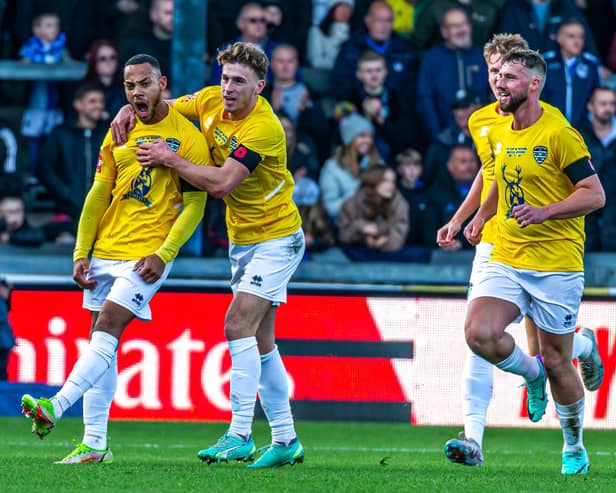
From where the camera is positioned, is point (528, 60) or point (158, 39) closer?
point (528, 60)

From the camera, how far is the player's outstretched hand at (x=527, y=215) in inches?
265

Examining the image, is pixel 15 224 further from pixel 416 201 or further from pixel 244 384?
pixel 244 384

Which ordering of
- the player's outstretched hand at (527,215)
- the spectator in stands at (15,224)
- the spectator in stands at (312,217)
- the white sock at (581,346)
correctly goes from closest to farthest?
the player's outstretched hand at (527,215) → the white sock at (581,346) → the spectator in stands at (15,224) → the spectator in stands at (312,217)

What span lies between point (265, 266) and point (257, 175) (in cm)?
46

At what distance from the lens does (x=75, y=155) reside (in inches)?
491

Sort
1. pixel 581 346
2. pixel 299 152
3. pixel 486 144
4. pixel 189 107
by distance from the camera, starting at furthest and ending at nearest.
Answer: pixel 299 152
pixel 581 346
pixel 486 144
pixel 189 107

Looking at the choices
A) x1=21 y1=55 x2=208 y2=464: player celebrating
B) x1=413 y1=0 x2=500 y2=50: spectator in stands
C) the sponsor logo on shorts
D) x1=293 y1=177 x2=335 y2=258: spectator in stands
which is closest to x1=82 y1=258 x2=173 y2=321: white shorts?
x1=21 y1=55 x2=208 y2=464: player celebrating

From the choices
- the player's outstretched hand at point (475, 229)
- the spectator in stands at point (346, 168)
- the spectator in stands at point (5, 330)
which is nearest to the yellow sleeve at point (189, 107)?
the player's outstretched hand at point (475, 229)

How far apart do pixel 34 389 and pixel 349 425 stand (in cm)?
240

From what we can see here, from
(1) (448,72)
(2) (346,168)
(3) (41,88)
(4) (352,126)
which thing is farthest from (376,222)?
(3) (41,88)

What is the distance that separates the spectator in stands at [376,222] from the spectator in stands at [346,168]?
0.17m

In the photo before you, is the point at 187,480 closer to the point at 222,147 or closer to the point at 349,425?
the point at 222,147

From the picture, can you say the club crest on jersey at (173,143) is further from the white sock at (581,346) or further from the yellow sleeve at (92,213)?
the white sock at (581,346)

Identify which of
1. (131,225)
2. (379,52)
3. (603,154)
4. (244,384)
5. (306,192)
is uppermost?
(379,52)
